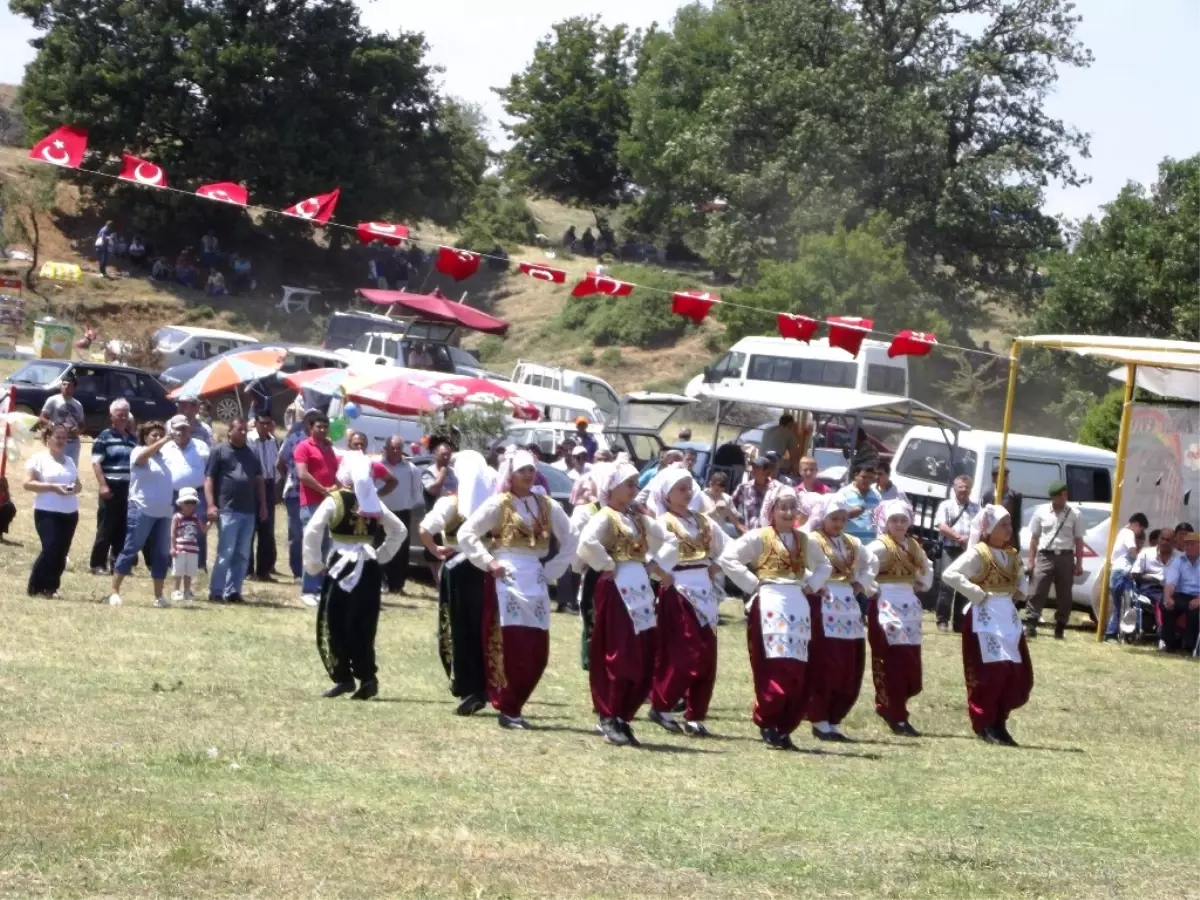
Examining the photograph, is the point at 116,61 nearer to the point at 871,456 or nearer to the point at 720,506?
the point at 871,456

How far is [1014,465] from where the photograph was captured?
22.8 m

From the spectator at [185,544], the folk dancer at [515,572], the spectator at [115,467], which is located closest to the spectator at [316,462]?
the spectator at [185,544]

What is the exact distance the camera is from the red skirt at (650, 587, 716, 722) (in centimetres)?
1158

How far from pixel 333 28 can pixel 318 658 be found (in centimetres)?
3983

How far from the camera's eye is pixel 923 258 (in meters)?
52.1

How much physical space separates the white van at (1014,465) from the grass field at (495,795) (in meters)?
8.49

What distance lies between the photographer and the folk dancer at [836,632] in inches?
468

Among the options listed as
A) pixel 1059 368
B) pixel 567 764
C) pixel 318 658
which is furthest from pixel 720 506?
pixel 1059 368

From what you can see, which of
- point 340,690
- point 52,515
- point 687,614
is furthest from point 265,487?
point 687,614

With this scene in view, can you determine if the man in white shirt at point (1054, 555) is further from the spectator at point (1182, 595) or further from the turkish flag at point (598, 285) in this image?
the turkish flag at point (598, 285)

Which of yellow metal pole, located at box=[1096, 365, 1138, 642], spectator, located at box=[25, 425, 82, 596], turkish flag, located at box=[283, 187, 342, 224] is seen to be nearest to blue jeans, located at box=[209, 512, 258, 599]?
spectator, located at box=[25, 425, 82, 596]

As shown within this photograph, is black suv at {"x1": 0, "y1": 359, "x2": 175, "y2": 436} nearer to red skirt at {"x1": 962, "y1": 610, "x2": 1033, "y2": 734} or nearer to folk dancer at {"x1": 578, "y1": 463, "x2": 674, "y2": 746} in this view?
red skirt at {"x1": 962, "y1": 610, "x2": 1033, "y2": 734}

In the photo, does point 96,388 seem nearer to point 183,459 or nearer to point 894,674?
point 183,459

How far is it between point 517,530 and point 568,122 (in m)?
60.8
